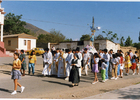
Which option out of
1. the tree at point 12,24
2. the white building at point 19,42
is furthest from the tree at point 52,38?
the white building at point 19,42

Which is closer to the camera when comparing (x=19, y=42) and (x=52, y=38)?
(x=19, y=42)

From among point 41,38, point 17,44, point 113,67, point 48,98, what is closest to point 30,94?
point 48,98

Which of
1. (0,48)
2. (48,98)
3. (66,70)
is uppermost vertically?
(0,48)

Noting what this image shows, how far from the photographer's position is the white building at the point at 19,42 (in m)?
34.1

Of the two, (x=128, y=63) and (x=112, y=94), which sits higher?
(x=128, y=63)

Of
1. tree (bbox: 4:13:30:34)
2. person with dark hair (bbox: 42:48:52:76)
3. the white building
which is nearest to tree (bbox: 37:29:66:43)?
tree (bbox: 4:13:30:34)

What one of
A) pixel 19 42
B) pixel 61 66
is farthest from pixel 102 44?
pixel 61 66

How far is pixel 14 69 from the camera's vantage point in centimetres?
633

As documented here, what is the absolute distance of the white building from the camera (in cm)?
3409

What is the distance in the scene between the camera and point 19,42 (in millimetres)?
34094

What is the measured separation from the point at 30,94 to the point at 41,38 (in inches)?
2063

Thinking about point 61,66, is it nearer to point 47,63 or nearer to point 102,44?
point 47,63

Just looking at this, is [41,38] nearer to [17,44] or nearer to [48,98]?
[17,44]

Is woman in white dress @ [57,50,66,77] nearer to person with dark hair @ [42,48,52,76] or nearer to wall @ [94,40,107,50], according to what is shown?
person with dark hair @ [42,48,52,76]
